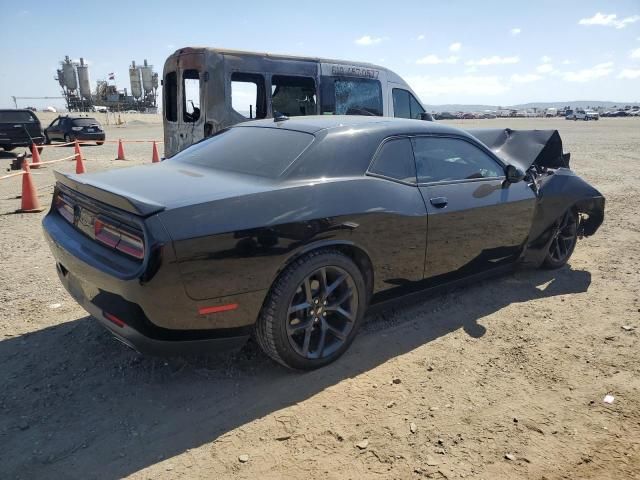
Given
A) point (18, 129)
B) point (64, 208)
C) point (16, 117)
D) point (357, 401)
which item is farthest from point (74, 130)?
point (357, 401)

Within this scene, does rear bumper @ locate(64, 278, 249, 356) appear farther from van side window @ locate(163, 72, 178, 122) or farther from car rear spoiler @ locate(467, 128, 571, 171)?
van side window @ locate(163, 72, 178, 122)

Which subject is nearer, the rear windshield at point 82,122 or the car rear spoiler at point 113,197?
the car rear spoiler at point 113,197

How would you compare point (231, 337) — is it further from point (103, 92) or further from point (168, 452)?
point (103, 92)

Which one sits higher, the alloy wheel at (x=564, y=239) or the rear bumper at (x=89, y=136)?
the rear bumper at (x=89, y=136)

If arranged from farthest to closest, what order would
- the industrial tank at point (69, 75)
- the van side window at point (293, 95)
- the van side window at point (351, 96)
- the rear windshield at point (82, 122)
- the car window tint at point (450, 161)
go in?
1. the industrial tank at point (69, 75)
2. the rear windshield at point (82, 122)
3. the van side window at point (351, 96)
4. the van side window at point (293, 95)
5. the car window tint at point (450, 161)

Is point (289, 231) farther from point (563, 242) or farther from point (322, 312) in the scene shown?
point (563, 242)

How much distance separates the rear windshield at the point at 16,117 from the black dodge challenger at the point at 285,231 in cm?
1561

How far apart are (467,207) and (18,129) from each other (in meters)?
16.8

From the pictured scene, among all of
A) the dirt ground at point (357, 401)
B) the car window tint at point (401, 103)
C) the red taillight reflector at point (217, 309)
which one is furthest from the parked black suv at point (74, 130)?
the red taillight reflector at point (217, 309)

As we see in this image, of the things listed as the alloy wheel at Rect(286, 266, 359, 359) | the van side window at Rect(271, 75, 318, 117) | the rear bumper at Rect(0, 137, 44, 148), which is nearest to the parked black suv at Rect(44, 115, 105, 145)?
the rear bumper at Rect(0, 137, 44, 148)

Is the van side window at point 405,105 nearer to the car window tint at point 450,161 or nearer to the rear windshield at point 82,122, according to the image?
the car window tint at point 450,161

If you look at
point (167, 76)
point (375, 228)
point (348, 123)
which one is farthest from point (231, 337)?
point (167, 76)

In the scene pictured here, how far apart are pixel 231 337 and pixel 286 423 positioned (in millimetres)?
544

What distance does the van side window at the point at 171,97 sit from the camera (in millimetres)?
8023
